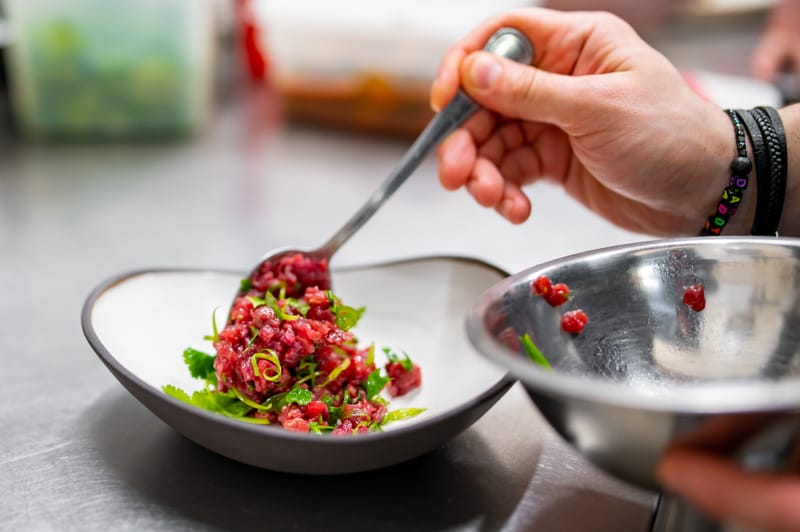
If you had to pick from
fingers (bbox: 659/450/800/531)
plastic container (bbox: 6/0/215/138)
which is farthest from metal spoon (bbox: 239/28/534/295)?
plastic container (bbox: 6/0/215/138)

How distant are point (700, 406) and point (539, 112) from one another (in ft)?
1.92

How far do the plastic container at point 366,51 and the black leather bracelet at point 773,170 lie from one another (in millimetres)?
967

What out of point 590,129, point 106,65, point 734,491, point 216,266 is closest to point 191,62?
point 106,65

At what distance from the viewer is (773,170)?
3.16 feet

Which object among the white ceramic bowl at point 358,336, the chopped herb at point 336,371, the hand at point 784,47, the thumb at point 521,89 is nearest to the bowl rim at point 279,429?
the white ceramic bowl at point 358,336

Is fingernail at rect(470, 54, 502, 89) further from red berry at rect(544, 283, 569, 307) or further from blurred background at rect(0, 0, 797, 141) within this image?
blurred background at rect(0, 0, 797, 141)

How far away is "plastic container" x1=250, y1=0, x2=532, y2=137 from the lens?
6.14ft

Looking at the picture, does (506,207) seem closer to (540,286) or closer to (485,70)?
(485,70)

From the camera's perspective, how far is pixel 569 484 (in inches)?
31.3

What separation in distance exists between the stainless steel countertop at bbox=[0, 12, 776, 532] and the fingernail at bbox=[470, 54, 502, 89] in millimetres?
369

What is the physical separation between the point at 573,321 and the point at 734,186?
377mm

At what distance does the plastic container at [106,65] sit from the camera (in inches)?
70.7

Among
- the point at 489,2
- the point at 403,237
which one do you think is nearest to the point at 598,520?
the point at 403,237

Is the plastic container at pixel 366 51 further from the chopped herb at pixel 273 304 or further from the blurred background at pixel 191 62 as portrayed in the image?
the chopped herb at pixel 273 304
